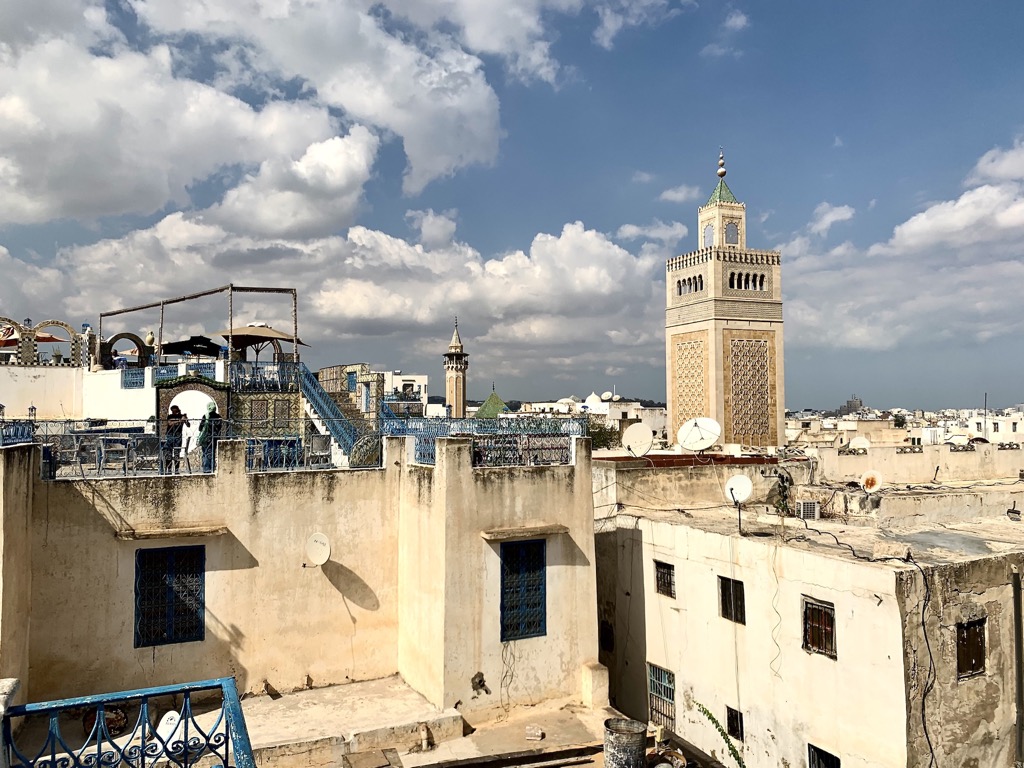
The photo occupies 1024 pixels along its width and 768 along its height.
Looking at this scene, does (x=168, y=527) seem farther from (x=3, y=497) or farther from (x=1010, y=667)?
(x=1010, y=667)

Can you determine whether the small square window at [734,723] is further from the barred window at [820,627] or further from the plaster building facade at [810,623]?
the barred window at [820,627]

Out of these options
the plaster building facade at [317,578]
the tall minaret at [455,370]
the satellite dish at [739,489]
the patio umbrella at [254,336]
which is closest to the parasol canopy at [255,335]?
the patio umbrella at [254,336]

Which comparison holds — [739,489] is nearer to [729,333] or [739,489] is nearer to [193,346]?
[193,346]

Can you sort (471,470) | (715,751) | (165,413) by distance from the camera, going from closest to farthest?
(471,470)
(715,751)
(165,413)

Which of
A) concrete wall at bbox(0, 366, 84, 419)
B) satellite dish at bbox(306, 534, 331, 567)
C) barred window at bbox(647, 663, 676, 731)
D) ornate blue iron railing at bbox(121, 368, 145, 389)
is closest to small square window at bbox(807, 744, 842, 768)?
barred window at bbox(647, 663, 676, 731)

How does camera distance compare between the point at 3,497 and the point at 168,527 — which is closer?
the point at 3,497

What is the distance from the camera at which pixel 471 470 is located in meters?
9.89

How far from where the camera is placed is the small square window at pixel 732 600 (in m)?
10.3

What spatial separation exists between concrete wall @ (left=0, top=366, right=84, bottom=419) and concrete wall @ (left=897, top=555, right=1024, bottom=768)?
55.7ft

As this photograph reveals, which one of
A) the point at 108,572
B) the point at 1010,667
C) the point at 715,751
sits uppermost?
the point at 108,572

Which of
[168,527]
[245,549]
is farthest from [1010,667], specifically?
[168,527]

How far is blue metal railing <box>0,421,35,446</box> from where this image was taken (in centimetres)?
850

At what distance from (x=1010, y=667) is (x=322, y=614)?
8.51 metres

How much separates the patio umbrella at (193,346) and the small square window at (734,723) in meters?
15.9
